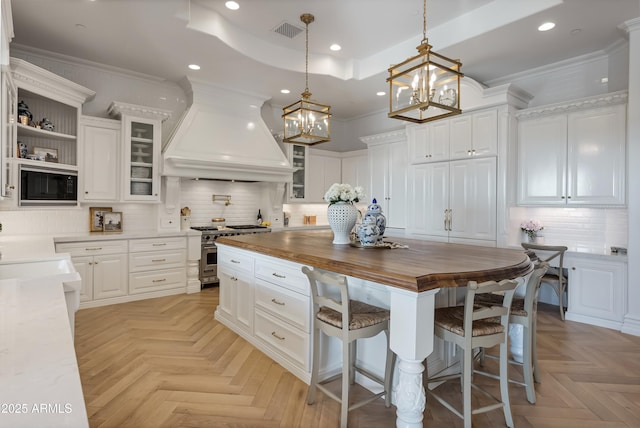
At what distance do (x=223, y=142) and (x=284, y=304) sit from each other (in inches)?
130

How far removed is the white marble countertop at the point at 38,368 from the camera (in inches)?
23.2

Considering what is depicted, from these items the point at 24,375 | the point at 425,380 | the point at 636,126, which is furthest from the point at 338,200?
the point at 636,126

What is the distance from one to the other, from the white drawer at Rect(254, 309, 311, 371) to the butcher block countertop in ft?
1.87

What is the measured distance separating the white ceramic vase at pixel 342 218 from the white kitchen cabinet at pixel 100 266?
296 centimetres

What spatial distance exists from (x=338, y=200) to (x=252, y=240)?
905 mm

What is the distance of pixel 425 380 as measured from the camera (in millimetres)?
2248

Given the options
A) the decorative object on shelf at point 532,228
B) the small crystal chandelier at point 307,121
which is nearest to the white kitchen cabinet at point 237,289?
Result: the small crystal chandelier at point 307,121

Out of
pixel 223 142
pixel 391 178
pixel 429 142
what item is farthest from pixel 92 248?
pixel 429 142

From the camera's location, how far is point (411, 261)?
7.05 ft

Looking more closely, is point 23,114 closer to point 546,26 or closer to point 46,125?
point 46,125

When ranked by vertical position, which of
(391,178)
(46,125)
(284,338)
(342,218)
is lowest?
(284,338)

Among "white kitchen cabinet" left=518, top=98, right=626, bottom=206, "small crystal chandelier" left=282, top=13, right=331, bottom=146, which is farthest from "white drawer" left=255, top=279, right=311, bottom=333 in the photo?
"white kitchen cabinet" left=518, top=98, right=626, bottom=206

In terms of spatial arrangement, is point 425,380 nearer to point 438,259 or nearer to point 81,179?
point 438,259

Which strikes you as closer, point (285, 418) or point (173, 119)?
point (285, 418)
